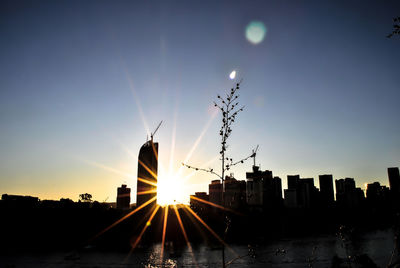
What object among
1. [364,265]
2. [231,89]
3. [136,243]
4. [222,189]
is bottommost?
[136,243]

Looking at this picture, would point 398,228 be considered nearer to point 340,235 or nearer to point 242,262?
point 340,235

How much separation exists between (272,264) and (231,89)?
115801mm

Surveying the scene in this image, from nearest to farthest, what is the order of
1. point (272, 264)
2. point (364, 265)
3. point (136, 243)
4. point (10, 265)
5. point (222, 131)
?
point (364, 265) < point (222, 131) < point (272, 264) < point (10, 265) < point (136, 243)

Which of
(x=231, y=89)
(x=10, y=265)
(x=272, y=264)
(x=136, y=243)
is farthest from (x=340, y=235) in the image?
(x=136, y=243)

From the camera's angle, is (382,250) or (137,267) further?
(382,250)

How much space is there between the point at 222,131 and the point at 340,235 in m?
4.56

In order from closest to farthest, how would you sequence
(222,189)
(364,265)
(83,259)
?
(364,265), (222,189), (83,259)

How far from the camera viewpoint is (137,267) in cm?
11106

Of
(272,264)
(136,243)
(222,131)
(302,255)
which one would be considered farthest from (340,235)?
(136,243)

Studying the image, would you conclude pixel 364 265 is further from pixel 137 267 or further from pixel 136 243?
pixel 136 243

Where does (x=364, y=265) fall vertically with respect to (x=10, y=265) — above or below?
above

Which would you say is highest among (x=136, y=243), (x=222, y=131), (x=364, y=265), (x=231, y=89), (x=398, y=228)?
(x=231, y=89)

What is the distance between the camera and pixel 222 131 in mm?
7391

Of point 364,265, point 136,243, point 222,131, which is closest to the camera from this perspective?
point 364,265
